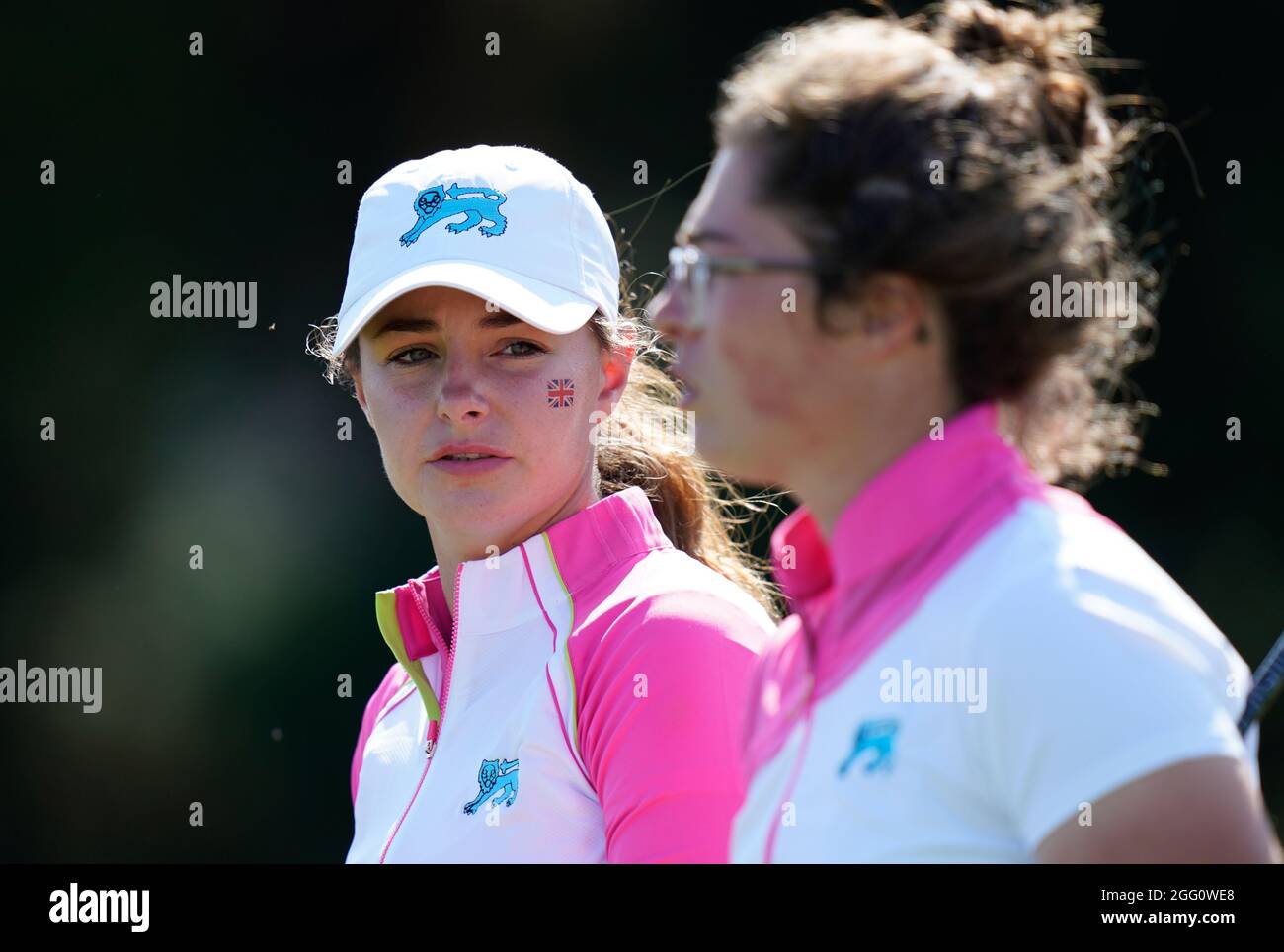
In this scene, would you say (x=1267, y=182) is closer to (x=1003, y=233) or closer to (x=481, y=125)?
(x=481, y=125)

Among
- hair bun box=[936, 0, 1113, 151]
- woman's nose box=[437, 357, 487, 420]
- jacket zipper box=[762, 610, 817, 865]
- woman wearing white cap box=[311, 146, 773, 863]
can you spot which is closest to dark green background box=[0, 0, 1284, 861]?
woman wearing white cap box=[311, 146, 773, 863]

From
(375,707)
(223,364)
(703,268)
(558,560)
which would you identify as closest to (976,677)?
(703,268)

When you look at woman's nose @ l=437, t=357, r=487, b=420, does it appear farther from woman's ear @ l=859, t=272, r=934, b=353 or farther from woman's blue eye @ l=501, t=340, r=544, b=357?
woman's ear @ l=859, t=272, r=934, b=353

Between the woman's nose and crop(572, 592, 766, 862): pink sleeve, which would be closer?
crop(572, 592, 766, 862): pink sleeve

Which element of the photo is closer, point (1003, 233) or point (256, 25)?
point (1003, 233)

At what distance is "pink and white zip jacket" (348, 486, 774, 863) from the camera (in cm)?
156

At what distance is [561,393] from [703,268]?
27.2 inches

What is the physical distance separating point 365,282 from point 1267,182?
8.24 ft

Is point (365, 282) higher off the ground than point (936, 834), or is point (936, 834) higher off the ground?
point (365, 282)

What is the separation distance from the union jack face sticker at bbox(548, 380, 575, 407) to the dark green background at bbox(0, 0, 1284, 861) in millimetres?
1998

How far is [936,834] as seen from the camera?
104 cm

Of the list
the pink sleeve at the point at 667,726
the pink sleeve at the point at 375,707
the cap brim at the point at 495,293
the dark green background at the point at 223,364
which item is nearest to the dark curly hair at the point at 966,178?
the pink sleeve at the point at 667,726
